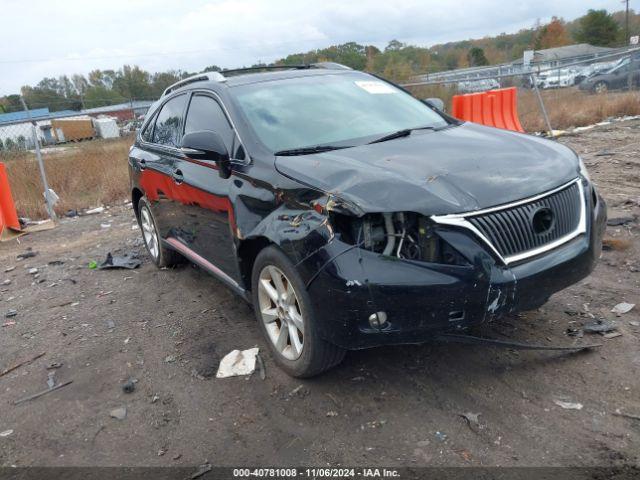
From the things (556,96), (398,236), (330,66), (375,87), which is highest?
(330,66)

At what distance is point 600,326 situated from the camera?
12.5ft

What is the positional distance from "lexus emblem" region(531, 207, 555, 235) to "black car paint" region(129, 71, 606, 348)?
12 centimetres

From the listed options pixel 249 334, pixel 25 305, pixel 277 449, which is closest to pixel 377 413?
pixel 277 449

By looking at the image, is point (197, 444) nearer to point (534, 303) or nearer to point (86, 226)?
point (534, 303)

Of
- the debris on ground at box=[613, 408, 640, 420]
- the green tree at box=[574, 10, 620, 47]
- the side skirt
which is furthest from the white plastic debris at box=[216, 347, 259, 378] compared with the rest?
the green tree at box=[574, 10, 620, 47]

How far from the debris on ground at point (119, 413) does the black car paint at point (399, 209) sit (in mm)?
1078

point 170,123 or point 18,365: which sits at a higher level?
point 170,123

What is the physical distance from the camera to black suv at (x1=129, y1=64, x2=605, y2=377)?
2.77 metres

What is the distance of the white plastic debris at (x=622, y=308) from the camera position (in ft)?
13.1

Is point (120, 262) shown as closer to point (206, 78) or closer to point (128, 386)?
point (206, 78)

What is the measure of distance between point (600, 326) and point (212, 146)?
2929mm

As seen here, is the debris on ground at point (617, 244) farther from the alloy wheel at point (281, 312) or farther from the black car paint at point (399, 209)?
the alloy wheel at point (281, 312)

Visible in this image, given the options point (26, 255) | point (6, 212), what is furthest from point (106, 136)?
point (26, 255)

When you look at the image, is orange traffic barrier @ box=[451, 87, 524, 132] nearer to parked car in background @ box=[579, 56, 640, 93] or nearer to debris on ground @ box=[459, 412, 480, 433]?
debris on ground @ box=[459, 412, 480, 433]
